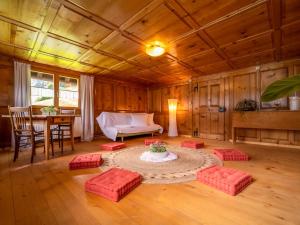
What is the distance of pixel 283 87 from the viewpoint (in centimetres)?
60

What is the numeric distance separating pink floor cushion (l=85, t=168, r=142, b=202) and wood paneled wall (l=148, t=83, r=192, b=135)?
14.8ft

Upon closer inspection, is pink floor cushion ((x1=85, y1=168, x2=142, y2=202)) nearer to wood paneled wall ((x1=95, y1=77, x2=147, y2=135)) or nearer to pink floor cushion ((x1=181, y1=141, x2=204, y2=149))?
pink floor cushion ((x1=181, y1=141, x2=204, y2=149))

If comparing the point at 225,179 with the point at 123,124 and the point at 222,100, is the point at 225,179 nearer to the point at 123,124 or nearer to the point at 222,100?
the point at 222,100

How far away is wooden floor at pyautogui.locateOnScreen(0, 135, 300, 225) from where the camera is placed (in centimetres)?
127

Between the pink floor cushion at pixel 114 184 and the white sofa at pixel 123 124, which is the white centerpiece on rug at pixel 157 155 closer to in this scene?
the pink floor cushion at pixel 114 184

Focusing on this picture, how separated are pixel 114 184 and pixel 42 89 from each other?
409cm

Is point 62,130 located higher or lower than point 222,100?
lower

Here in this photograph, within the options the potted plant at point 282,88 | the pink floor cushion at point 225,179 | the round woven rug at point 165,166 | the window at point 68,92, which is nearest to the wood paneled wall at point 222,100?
the round woven rug at point 165,166

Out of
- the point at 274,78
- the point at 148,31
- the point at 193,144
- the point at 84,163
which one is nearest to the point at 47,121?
the point at 84,163

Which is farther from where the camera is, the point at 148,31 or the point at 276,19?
the point at 148,31

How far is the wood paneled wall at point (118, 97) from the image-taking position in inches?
221

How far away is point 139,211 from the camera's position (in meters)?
1.38

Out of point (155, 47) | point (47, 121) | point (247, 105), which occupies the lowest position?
point (47, 121)

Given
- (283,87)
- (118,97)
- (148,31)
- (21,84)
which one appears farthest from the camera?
(118,97)
